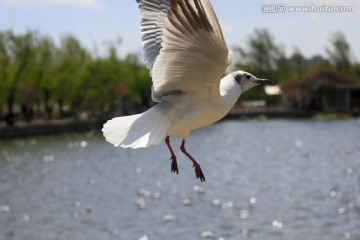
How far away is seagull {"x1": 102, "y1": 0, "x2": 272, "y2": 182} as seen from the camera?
4.94 m

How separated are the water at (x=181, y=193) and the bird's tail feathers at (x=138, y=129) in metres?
11.9

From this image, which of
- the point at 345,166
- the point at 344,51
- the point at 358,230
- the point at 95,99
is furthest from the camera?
the point at 344,51

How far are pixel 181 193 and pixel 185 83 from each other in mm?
18956

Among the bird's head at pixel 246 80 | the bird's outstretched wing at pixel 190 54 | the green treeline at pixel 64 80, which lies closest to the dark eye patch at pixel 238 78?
the bird's head at pixel 246 80

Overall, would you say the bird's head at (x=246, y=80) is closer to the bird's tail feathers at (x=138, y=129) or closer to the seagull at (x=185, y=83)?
the seagull at (x=185, y=83)

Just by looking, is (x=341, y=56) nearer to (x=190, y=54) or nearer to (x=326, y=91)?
(x=326, y=91)

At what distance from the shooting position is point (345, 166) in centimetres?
3064

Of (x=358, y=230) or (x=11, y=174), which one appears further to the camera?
A: (x=11, y=174)

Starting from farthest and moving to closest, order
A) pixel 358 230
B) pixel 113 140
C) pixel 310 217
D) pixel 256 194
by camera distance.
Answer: pixel 256 194 → pixel 310 217 → pixel 358 230 → pixel 113 140

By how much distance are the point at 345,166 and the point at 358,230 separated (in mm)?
13434

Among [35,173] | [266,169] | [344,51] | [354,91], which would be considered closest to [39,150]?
[35,173]

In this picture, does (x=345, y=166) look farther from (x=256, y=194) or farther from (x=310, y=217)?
(x=310, y=217)

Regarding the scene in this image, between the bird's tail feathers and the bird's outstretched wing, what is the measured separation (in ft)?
0.65

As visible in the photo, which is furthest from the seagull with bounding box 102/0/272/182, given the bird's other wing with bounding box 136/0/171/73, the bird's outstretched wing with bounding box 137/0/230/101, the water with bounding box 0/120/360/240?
the water with bounding box 0/120/360/240
